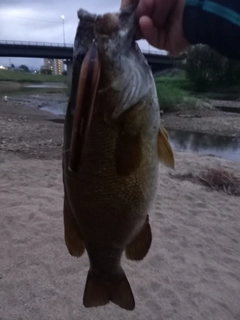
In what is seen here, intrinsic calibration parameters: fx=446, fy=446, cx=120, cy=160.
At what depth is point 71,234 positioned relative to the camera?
7.18ft

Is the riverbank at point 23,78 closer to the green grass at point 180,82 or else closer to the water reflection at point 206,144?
the green grass at point 180,82

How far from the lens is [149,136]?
6.47 ft

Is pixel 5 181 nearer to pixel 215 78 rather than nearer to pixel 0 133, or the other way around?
pixel 0 133

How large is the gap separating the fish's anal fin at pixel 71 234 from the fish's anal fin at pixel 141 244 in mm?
248

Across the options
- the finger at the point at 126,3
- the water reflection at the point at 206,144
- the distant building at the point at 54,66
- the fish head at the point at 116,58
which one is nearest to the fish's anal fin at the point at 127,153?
the fish head at the point at 116,58

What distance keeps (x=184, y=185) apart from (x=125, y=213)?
758 cm

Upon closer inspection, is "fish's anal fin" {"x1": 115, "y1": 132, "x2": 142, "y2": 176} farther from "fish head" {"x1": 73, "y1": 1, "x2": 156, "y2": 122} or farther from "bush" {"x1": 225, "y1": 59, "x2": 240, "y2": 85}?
"bush" {"x1": 225, "y1": 59, "x2": 240, "y2": 85}

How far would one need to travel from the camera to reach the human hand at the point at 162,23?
6.07 feet

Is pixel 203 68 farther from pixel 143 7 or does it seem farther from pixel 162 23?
pixel 143 7

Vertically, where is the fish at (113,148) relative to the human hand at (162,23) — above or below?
below

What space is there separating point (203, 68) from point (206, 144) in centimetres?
3107

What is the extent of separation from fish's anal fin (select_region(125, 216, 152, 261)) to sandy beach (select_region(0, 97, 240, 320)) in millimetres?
2345

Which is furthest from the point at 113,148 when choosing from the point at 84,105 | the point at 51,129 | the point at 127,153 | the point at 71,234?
the point at 51,129

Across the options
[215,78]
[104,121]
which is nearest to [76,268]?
[104,121]
